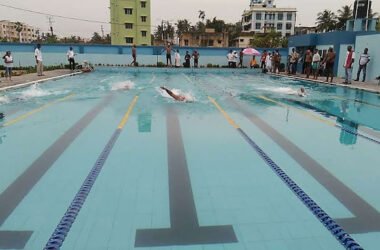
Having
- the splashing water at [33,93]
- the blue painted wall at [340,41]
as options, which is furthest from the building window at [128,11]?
the splashing water at [33,93]

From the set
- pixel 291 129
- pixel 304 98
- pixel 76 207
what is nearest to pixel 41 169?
pixel 76 207

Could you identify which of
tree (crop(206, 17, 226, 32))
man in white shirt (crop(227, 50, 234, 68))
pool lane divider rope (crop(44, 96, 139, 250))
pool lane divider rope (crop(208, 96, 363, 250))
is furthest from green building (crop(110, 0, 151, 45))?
pool lane divider rope (crop(208, 96, 363, 250))

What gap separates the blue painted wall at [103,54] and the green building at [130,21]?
28166 mm

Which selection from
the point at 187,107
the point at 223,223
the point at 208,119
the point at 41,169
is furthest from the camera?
the point at 187,107

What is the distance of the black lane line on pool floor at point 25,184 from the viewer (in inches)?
123

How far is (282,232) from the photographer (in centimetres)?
331

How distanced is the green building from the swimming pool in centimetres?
4992

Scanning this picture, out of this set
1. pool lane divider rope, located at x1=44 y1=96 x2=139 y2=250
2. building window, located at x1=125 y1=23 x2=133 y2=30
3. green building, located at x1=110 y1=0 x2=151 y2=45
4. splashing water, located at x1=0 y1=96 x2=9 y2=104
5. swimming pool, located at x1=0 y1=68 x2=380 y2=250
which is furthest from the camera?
building window, located at x1=125 y1=23 x2=133 y2=30

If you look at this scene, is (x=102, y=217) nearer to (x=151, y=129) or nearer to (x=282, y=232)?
(x=282, y=232)

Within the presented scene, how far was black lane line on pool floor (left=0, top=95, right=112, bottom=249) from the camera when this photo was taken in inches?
123

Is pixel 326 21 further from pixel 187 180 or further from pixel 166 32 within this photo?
pixel 187 180

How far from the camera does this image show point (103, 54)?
2970cm

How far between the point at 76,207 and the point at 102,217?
0.42 metres

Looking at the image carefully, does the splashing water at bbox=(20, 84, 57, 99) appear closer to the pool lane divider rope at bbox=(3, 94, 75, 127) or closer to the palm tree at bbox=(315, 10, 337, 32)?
the pool lane divider rope at bbox=(3, 94, 75, 127)
